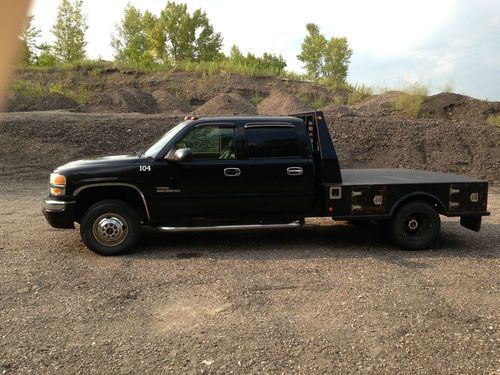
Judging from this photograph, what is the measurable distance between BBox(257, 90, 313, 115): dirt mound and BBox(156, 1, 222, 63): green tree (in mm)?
23323

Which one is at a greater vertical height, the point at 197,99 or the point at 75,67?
the point at 75,67

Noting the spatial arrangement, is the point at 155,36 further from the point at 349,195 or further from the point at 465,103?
the point at 349,195

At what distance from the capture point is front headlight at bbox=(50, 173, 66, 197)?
6895mm

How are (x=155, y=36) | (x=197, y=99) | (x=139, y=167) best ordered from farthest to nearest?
(x=155, y=36) → (x=197, y=99) → (x=139, y=167)

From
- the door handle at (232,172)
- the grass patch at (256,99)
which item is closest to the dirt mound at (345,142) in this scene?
the door handle at (232,172)

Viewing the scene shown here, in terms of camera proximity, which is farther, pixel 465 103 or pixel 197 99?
pixel 197 99

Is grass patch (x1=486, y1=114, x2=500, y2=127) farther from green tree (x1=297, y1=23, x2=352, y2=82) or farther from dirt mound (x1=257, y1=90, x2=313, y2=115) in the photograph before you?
green tree (x1=297, y1=23, x2=352, y2=82)

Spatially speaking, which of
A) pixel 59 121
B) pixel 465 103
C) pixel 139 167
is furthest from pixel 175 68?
pixel 139 167

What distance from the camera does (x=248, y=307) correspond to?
5.13 meters

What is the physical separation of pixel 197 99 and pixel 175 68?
5.79m

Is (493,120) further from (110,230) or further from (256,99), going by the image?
(110,230)

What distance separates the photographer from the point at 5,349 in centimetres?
416

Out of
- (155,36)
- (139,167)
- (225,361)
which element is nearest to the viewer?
(225,361)

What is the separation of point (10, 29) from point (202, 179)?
17.0 ft
